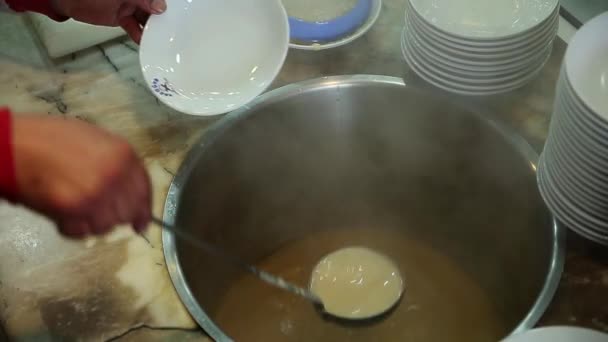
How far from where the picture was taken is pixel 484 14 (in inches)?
37.9

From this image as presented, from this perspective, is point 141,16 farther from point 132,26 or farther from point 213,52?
point 213,52

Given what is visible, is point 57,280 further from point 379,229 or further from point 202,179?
point 379,229

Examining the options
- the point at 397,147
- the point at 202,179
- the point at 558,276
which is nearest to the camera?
the point at 558,276

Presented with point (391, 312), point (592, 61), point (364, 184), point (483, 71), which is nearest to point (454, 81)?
point (483, 71)

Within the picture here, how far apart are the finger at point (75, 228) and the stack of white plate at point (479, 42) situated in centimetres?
58

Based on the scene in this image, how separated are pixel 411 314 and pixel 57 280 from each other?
610 millimetres

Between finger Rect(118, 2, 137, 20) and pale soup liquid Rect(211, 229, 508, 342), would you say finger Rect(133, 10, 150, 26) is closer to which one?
finger Rect(118, 2, 137, 20)

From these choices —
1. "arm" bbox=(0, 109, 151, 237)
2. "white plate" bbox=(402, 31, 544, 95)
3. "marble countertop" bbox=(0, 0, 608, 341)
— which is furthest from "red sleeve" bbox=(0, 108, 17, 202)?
"white plate" bbox=(402, 31, 544, 95)

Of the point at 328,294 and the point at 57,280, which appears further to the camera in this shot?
the point at 328,294

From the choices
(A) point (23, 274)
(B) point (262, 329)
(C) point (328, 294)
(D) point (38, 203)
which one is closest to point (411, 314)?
(C) point (328, 294)

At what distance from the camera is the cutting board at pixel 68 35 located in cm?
108

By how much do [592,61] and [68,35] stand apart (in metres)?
0.83

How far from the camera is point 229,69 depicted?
1.01 metres

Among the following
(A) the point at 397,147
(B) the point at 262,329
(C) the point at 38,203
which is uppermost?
(C) the point at 38,203
